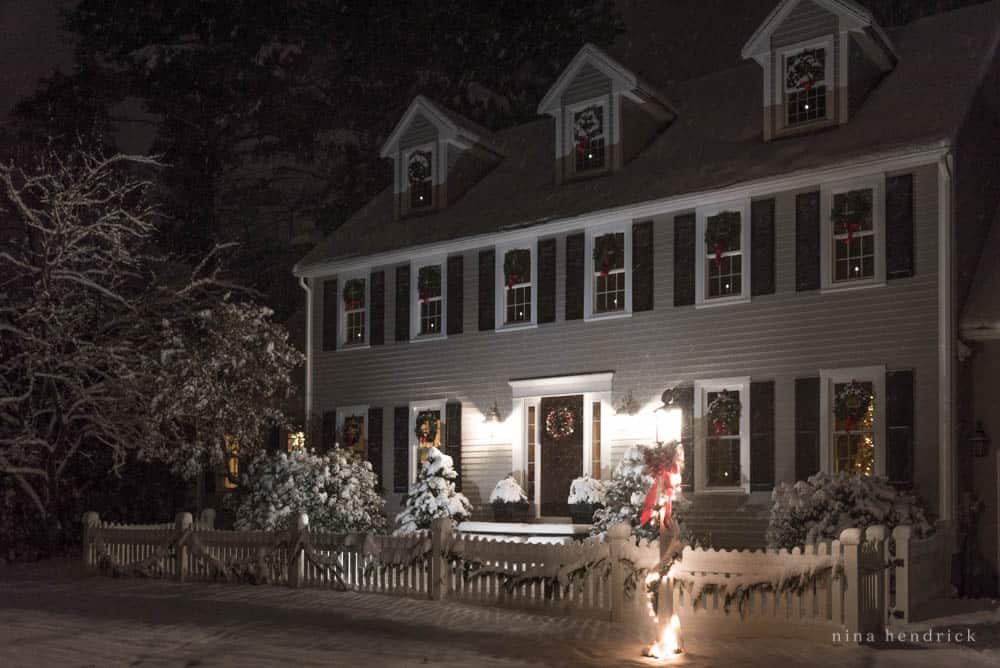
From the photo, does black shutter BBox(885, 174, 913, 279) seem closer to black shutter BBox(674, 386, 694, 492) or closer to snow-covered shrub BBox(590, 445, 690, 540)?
black shutter BBox(674, 386, 694, 492)

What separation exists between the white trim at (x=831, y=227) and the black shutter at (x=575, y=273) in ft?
14.3

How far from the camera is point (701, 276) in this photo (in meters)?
18.8

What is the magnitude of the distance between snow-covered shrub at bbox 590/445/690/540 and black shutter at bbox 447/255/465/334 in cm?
485

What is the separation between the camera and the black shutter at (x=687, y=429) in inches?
736

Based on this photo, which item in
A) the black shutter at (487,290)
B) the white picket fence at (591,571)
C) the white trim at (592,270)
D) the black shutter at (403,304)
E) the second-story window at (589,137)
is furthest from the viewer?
the black shutter at (403,304)

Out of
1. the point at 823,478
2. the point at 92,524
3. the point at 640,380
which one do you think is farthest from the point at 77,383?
the point at 823,478

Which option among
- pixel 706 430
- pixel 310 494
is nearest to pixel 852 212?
pixel 706 430

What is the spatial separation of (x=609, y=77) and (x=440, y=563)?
9750mm

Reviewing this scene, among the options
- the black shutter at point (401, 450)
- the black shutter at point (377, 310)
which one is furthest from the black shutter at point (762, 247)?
the black shutter at point (377, 310)

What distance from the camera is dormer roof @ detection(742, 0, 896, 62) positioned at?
59.1 ft

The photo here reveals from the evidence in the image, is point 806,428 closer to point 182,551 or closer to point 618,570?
point 618,570

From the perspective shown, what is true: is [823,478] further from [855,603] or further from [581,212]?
[581,212]

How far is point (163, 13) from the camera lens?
37531 millimetres

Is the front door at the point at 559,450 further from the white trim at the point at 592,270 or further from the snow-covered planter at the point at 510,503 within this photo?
the white trim at the point at 592,270
